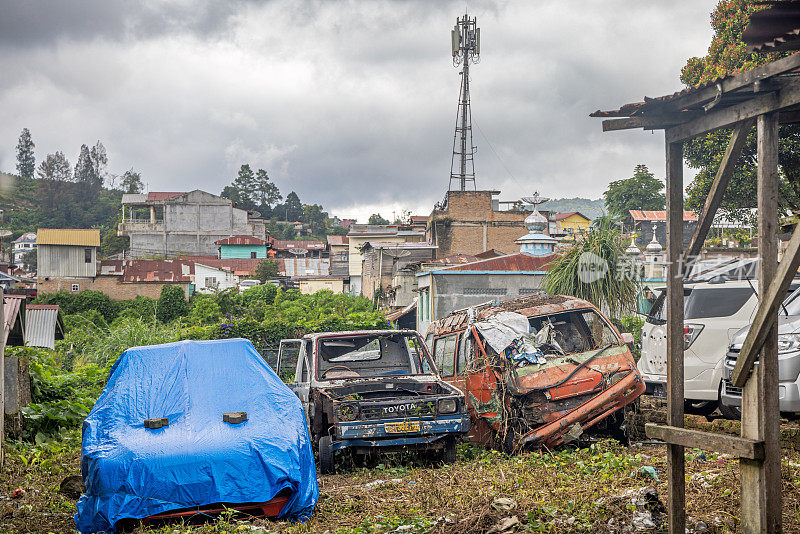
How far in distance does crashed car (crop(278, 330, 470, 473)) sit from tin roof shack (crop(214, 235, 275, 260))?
6656cm

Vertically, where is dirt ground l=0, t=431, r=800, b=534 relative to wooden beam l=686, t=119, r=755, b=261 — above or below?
below

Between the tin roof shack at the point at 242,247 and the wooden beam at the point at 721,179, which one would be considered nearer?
the wooden beam at the point at 721,179

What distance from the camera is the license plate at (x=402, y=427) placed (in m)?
9.09

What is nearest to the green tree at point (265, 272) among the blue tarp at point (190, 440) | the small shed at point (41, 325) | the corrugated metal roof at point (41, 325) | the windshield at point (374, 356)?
the small shed at point (41, 325)

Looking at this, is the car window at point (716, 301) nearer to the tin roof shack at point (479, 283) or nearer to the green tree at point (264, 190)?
the tin roof shack at point (479, 283)

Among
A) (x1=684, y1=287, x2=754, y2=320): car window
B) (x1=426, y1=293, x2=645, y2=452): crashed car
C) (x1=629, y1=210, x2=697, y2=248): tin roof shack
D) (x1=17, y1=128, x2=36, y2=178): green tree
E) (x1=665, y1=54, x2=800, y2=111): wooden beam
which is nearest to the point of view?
(x1=665, y1=54, x2=800, y2=111): wooden beam

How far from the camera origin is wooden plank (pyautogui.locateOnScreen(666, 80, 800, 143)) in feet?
14.6

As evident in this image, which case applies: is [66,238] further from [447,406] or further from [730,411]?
[730,411]

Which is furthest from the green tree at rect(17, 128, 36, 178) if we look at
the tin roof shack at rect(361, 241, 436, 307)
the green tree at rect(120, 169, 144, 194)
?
the tin roof shack at rect(361, 241, 436, 307)

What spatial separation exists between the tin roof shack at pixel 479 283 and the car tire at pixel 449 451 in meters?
17.6

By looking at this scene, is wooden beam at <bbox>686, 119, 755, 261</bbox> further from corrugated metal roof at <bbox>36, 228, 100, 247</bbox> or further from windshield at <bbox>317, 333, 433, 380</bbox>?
corrugated metal roof at <bbox>36, 228, 100, 247</bbox>

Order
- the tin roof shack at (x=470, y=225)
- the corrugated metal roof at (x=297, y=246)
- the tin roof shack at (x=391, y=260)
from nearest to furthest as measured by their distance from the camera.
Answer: the tin roof shack at (x=391, y=260), the tin roof shack at (x=470, y=225), the corrugated metal roof at (x=297, y=246)

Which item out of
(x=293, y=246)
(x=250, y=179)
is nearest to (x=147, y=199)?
(x=293, y=246)

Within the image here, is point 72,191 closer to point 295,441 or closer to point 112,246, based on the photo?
point 112,246
